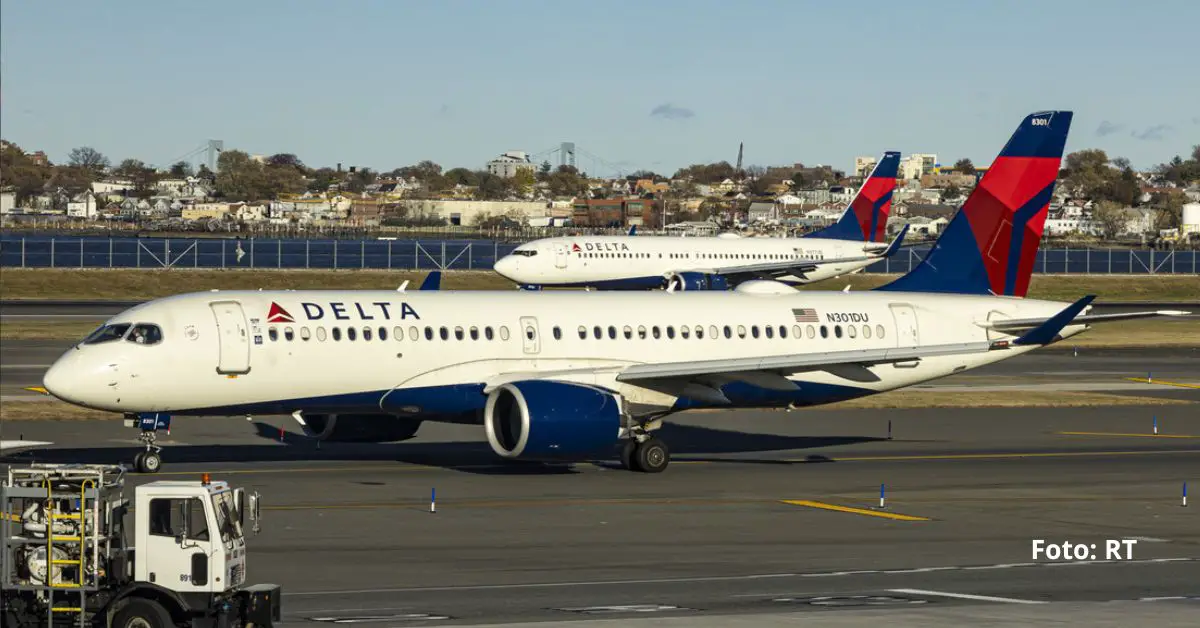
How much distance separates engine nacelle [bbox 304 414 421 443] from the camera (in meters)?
39.3

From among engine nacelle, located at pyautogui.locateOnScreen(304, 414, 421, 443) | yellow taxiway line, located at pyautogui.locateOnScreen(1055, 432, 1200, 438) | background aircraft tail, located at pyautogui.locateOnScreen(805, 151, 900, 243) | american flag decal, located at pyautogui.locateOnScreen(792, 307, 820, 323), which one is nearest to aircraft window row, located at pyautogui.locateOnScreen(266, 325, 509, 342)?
engine nacelle, located at pyautogui.locateOnScreen(304, 414, 421, 443)

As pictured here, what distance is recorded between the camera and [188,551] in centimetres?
1856

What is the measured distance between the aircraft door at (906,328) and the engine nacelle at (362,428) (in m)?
12.4

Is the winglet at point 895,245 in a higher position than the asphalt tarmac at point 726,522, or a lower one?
higher

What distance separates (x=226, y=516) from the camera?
19078 mm

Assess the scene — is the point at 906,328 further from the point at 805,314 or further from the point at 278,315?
the point at 278,315

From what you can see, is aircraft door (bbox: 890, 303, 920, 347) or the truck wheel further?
aircraft door (bbox: 890, 303, 920, 347)

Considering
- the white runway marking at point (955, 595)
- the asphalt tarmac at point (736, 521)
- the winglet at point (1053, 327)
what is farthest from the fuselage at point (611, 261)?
the white runway marking at point (955, 595)

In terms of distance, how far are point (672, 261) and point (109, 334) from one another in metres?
65.5

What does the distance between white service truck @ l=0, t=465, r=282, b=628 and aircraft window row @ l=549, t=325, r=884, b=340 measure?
20.3 m

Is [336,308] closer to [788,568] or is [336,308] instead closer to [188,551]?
[788,568]

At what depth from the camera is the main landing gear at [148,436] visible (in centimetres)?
3506

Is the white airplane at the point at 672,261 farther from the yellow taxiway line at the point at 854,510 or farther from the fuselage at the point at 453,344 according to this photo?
the yellow taxiway line at the point at 854,510

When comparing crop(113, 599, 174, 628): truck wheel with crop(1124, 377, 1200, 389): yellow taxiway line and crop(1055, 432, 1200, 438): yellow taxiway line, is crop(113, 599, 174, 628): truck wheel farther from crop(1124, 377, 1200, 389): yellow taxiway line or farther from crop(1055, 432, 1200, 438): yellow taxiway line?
crop(1124, 377, 1200, 389): yellow taxiway line
